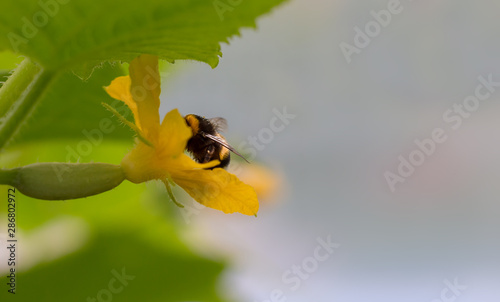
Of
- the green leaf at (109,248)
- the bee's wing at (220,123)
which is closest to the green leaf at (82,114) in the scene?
the green leaf at (109,248)

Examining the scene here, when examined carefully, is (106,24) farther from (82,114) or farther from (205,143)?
(205,143)

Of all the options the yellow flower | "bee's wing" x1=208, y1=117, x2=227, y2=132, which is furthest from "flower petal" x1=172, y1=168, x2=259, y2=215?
"bee's wing" x1=208, y1=117, x2=227, y2=132

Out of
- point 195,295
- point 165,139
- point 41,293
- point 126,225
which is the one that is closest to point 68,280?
point 41,293

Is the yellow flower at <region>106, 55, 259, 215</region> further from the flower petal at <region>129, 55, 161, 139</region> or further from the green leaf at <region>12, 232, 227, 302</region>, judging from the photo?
the green leaf at <region>12, 232, 227, 302</region>

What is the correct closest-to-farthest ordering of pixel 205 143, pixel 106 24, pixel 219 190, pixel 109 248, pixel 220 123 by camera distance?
pixel 106 24, pixel 219 190, pixel 109 248, pixel 205 143, pixel 220 123

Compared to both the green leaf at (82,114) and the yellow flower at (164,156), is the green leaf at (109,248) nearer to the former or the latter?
the green leaf at (82,114)

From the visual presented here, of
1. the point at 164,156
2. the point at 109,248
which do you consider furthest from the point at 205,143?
the point at 164,156

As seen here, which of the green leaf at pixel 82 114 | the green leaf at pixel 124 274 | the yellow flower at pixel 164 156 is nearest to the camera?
the yellow flower at pixel 164 156
